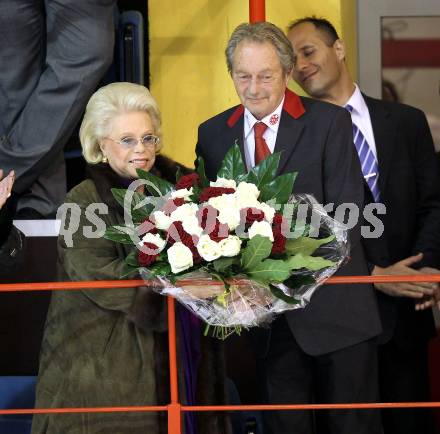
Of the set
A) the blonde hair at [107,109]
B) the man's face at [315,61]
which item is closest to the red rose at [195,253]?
the blonde hair at [107,109]

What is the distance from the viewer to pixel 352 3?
535 cm

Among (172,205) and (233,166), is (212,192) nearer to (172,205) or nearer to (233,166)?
(172,205)

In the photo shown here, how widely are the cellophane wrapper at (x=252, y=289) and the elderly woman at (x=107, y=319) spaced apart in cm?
24

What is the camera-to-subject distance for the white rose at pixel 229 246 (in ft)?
9.91

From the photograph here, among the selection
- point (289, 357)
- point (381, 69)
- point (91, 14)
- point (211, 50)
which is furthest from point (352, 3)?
point (289, 357)

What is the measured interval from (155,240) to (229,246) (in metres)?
0.22

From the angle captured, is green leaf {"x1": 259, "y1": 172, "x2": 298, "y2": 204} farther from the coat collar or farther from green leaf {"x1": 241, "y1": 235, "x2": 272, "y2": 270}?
the coat collar

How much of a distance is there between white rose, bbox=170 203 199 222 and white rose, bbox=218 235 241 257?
13 centimetres

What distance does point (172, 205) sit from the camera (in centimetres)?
314

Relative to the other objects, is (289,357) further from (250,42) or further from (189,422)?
(250,42)

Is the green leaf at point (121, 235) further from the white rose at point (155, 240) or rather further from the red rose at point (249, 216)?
the red rose at point (249, 216)

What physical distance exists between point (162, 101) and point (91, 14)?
0.89m

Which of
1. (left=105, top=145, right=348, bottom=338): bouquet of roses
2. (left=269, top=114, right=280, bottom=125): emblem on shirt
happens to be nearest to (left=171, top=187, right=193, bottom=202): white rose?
(left=105, top=145, right=348, bottom=338): bouquet of roses

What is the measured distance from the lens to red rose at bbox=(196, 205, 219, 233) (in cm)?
307
